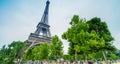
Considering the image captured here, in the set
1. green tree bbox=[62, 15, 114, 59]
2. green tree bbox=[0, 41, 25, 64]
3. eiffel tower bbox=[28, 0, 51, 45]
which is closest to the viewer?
green tree bbox=[0, 41, 25, 64]

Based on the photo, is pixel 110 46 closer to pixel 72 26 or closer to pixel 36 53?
pixel 72 26

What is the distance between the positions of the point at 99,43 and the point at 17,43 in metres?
16.3

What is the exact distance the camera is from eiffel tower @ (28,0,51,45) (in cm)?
5497

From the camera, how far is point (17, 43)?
5.95m

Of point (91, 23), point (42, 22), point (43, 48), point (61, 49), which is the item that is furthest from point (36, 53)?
point (42, 22)

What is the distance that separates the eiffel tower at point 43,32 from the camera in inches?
2164

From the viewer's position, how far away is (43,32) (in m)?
61.1

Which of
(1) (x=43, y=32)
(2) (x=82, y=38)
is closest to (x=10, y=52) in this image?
(2) (x=82, y=38)

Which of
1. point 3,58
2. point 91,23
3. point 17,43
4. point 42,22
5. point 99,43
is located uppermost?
point 42,22

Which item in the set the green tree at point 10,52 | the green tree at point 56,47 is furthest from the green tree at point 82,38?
the green tree at point 10,52

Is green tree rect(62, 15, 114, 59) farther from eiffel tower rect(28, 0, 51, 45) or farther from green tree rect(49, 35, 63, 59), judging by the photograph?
eiffel tower rect(28, 0, 51, 45)

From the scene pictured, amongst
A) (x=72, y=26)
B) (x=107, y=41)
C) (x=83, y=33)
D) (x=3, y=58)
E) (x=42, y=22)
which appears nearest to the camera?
(x=3, y=58)

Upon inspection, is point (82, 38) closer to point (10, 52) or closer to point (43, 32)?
point (10, 52)

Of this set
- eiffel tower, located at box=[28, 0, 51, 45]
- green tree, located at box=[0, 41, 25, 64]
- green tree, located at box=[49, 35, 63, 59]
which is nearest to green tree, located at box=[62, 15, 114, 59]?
green tree, located at box=[49, 35, 63, 59]
